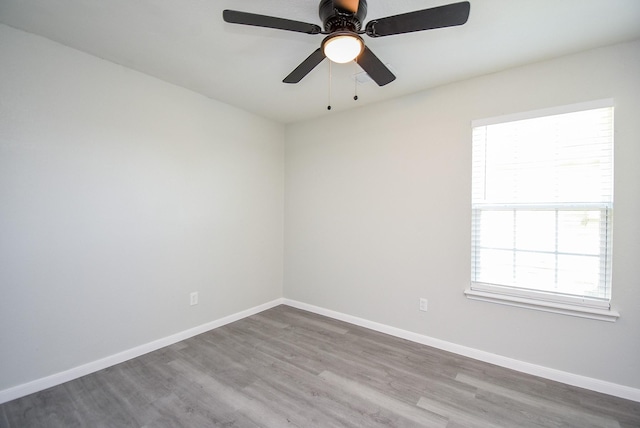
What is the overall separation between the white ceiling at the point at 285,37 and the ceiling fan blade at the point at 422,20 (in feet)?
1.19

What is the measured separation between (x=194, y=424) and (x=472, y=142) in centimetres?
317

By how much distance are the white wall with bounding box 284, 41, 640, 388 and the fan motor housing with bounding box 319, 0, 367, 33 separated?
163 cm

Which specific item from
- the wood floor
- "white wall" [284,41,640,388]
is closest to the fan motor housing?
"white wall" [284,41,640,388]

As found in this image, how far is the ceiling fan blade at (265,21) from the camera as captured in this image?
4.66 ft

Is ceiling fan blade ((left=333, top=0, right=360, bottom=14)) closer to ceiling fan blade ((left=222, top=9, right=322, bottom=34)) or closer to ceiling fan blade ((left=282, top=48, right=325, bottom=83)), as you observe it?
ceiling fan blade ((left=222, top=9, right=322, bottom=34))

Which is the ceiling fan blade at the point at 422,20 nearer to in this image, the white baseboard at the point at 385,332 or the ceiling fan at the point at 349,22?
the ceiling fan at the point at 349,22

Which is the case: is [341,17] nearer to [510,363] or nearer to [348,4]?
[348,4]

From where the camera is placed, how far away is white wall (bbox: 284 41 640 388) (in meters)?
2.04

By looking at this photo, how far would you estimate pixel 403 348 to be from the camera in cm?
278

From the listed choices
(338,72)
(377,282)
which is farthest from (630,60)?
(377,282)

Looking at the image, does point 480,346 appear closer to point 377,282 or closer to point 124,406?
point 377,282

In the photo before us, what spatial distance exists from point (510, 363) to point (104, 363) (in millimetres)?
3528

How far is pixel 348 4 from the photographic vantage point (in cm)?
137

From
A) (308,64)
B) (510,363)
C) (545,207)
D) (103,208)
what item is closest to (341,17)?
(308,64)
